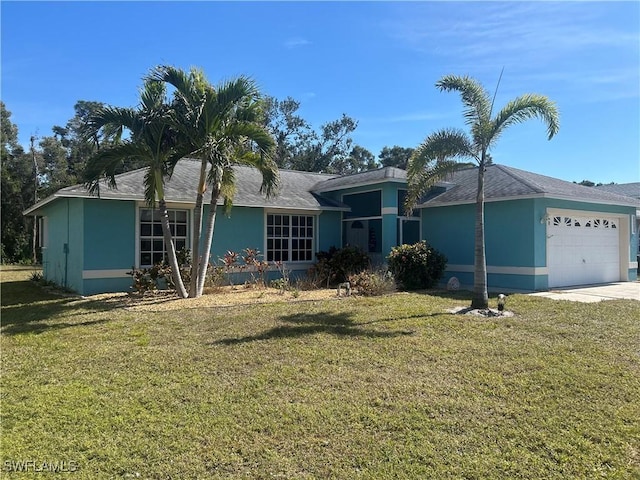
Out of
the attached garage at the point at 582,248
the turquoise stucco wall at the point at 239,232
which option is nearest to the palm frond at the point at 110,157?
the turquoise stucco wall at the point at 239,232

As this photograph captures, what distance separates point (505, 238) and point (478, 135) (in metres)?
5.02

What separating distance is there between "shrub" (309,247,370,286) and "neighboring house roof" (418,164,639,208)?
312cm

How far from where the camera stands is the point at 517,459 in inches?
157

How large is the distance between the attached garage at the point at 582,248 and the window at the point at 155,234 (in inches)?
450

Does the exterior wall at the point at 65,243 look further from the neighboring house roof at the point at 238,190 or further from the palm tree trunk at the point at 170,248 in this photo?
the palm tree trunk at the point at 170,248

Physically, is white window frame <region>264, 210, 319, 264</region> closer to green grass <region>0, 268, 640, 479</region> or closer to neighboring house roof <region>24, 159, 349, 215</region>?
neighboring house roof <region>24, 159, 349, 215</region>

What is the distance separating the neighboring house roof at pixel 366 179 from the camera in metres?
16.2

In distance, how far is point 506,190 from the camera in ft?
48.6

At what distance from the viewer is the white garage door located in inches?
590

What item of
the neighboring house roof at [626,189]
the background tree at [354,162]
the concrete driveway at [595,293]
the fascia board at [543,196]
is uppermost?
the background tree at [354,162]

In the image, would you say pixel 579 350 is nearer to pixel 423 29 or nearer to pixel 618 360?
pixel 618 360

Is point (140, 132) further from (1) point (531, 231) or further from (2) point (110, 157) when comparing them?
(1) point (531, 231)

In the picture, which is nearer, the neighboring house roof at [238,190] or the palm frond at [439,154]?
the palm frond at [439,154]

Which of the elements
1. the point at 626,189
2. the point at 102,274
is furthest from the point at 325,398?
the point at 626,189
